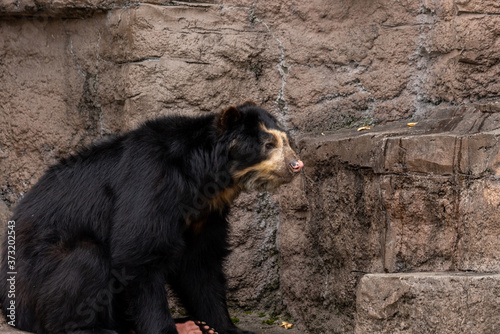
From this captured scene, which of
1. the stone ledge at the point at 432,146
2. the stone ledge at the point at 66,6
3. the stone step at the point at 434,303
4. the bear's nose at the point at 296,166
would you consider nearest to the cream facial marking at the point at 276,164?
the bear's nose at the point at 296,166

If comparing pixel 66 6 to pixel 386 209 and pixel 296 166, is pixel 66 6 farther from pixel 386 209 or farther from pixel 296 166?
pixel 386 209

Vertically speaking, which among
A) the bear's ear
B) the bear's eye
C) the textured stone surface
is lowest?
the textured stone surface

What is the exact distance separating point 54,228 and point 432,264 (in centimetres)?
228

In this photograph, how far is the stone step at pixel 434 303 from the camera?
3.52 metres

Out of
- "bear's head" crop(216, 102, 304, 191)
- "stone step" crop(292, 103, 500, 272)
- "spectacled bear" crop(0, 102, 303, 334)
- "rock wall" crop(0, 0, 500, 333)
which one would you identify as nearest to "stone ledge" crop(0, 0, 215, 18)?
"rock wall" crop(0, 0, 500, 333)

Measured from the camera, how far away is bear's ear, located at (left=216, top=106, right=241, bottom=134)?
434 centimetres

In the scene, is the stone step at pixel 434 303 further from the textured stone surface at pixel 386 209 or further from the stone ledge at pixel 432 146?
the stone ledge at pixel 432 146

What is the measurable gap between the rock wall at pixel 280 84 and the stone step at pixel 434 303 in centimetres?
102

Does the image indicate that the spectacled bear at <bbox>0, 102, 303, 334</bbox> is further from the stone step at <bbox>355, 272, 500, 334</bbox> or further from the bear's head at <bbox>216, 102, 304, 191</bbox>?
the stone step at <bbox>355, 272, 500, 334</bbox>

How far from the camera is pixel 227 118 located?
4.37 m

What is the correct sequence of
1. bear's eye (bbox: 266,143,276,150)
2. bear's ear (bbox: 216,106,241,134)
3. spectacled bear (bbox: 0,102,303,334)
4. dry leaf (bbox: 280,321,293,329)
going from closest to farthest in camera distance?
spectacled bear (bbox: 0,102,303,334) < bear's ear (bbox: 216,106,241,134) < bear's eye (bbox: 266,143,276,150) < dry leaf (bbox: 280,321,293,329)

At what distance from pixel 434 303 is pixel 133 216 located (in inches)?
69.5

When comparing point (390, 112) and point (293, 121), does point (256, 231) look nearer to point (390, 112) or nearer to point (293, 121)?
point (293, 121)

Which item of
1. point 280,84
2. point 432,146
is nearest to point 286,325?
point 280,84
